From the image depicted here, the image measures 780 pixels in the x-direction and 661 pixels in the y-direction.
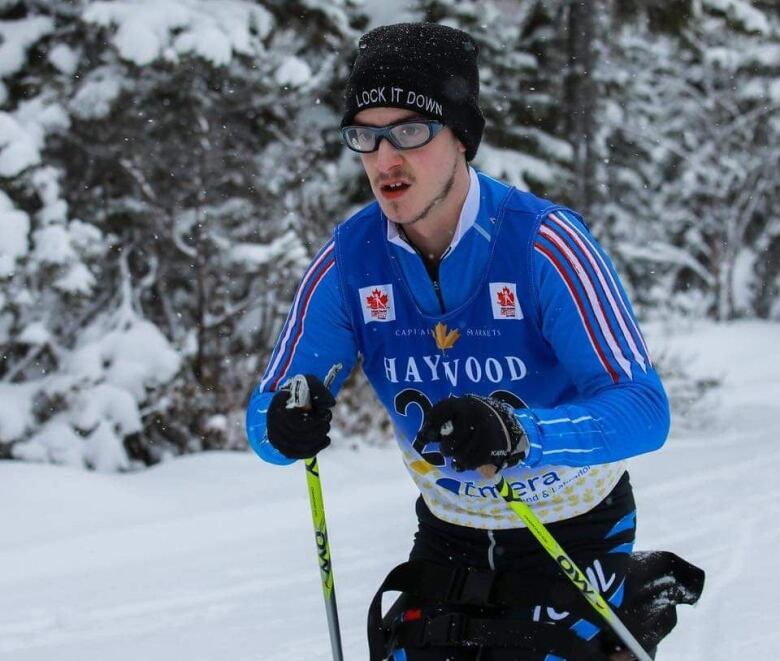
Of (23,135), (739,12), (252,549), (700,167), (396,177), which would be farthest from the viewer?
(700,167)

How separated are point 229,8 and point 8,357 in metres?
3.44

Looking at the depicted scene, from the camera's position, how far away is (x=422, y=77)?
8.79 ft

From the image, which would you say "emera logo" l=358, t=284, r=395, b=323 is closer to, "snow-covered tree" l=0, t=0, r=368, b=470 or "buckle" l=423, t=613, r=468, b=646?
"buckle" l=423, t=613, r=468, b=646

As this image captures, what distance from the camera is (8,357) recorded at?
863cm

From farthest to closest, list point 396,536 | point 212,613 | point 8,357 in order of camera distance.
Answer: point 8,357 → point 396,536 → point 212,613

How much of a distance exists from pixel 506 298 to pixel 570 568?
2.09 ft

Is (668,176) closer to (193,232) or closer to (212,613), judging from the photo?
(193,232)

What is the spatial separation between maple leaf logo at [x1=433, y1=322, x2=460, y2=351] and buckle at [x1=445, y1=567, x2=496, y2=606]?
1.86 feet

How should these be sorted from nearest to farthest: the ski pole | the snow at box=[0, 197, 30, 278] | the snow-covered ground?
the ski pole < the snow-covered ground < the snow at box=[0, 197, 30, 278]

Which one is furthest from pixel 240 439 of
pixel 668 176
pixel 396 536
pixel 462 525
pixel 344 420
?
pixel 668 176

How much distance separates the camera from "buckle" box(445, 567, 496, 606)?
106 inches

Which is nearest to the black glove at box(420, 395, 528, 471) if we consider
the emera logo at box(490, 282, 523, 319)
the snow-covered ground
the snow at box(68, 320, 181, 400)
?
the emera logo at box(490, 282, 523, 319)

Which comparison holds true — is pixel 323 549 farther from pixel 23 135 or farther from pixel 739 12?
pixel 739 12

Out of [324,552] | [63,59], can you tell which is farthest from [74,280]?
[324,552]
